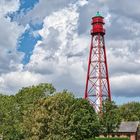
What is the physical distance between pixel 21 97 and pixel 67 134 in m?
23.0

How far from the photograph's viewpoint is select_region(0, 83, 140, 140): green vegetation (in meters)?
86.8

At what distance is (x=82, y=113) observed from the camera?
9362 centimetres

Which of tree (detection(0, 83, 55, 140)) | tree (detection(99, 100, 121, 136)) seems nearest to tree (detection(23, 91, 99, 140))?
tree (detection(0, 83, 55, 140))

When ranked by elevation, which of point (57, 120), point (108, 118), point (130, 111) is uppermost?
point (130, 111)

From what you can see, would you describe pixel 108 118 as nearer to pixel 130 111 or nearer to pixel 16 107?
pixel 16 107

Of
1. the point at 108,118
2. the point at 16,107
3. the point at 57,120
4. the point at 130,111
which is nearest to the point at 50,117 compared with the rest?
the point at 57,120

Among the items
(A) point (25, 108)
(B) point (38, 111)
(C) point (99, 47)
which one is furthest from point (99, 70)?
(B) point (38, 111)

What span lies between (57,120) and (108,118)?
26685 mm

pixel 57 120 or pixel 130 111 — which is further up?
pixel 130 111

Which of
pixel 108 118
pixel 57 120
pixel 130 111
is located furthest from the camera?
pixel 130 111

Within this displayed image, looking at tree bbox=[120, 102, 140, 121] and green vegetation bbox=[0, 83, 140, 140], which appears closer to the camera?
green vegetation bbox=[0, 83, 140, 140]

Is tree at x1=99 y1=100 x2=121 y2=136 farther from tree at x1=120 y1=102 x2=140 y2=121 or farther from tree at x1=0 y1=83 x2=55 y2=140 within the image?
tree at x1=120 y1=102 x2=140 y2=121

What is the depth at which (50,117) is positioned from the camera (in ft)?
285

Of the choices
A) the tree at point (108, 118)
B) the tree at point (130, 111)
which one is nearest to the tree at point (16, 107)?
the tree at point (108, 118)
